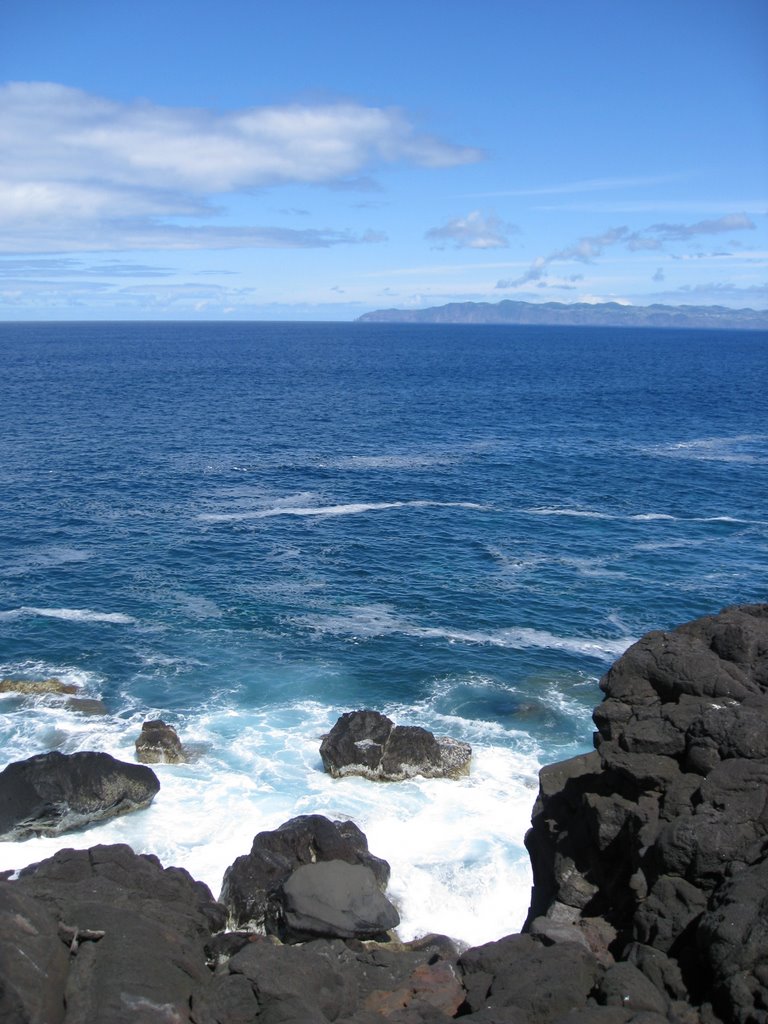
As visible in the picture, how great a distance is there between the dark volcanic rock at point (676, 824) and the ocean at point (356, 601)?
7.50m

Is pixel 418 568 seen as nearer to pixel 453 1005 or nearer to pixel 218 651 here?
pixel 218 651

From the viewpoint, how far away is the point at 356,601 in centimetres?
6625

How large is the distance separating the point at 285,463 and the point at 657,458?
45197 mm

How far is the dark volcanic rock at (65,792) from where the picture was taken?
39969 mm

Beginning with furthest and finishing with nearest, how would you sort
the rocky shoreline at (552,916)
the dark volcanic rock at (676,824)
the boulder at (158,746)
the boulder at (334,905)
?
the boulder at (158,746), the boulder at (334,905), the rocky shoreline at (552,916), the dark volcanic rock at (676,824)

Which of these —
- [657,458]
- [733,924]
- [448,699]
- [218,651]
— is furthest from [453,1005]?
[657,458]

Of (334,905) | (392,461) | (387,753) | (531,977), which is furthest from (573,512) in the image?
(531,977)

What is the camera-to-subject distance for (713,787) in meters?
26.6

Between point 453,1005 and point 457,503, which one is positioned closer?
point 453,1005

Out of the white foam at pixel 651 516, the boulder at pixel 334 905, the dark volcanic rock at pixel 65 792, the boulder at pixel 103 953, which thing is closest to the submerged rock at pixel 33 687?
the dark volcanic rock at pixel 65 792

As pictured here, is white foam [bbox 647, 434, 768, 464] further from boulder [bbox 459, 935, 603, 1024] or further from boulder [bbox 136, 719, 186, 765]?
boulder [bbox 459, 935, 603, 1024]

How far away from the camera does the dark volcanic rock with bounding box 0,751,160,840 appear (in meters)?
40.0

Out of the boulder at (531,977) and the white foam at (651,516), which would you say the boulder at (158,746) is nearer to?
the boulder at (531,977)

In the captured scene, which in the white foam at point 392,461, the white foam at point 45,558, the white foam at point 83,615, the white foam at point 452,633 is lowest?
the white foam at point 452,633
